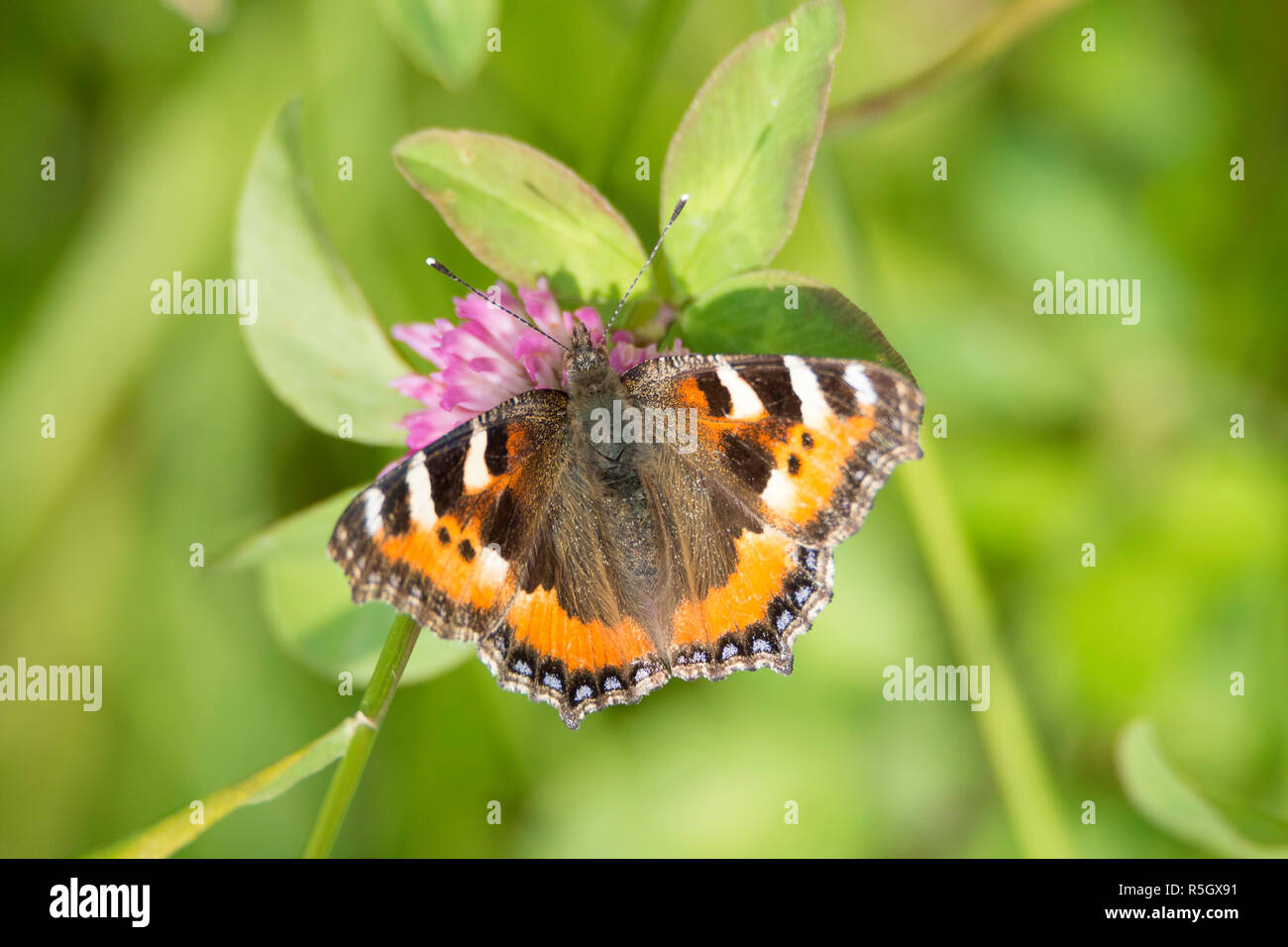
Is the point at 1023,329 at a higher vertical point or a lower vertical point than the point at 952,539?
higher

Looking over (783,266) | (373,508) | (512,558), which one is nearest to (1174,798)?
(512,558)

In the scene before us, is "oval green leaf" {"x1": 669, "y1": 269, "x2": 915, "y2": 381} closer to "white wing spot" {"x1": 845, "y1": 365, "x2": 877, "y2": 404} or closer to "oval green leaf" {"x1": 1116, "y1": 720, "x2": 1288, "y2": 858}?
"white wing spot" {"x1": 845, "y1": 365, "x2": 877, "y2": 404}

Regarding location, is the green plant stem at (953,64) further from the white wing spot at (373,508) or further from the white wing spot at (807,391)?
the white wing spot at (373,508)

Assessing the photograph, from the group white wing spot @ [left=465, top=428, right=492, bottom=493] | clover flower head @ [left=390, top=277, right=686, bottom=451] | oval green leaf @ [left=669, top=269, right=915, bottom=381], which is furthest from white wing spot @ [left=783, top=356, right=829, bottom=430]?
white wing spot @ [left=465, top=428, right=492, bottom=493]

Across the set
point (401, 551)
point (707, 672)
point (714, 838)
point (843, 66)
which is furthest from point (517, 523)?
point (843, 66)
